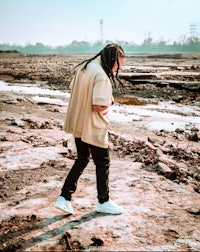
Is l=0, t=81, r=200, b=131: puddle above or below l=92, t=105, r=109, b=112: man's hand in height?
below

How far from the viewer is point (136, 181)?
443 centimetres

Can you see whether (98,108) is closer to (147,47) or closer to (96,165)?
(96,165)

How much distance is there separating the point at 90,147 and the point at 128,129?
4.84 meters

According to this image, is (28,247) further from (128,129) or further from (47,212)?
(128,129)

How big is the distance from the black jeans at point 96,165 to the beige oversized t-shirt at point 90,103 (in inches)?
4.1

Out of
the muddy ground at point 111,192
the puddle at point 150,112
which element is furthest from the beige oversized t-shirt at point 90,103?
the puddle at point 150,112

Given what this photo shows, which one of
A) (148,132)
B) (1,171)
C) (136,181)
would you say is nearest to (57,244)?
(136,181)

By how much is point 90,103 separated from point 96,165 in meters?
0.63

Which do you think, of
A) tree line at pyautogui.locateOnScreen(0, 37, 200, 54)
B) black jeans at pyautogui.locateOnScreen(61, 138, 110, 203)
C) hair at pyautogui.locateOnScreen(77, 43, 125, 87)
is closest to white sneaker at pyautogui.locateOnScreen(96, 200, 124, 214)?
black jeans at pyautogui.locateOnScreen(61, 138, 110, 203)

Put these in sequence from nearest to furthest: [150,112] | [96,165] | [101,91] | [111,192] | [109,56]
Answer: [101,91] < [109,56] < [96,165] < [111,192] < [150,112]

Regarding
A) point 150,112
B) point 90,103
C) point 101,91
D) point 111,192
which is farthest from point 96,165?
point 150,112

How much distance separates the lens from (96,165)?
3168 millimetres

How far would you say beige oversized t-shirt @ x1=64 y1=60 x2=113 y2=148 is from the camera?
2867 millimetres

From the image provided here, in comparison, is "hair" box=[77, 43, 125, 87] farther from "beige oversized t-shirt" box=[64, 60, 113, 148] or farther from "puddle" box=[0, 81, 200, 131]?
"puddle" box=[0, 81, 200, 131]
